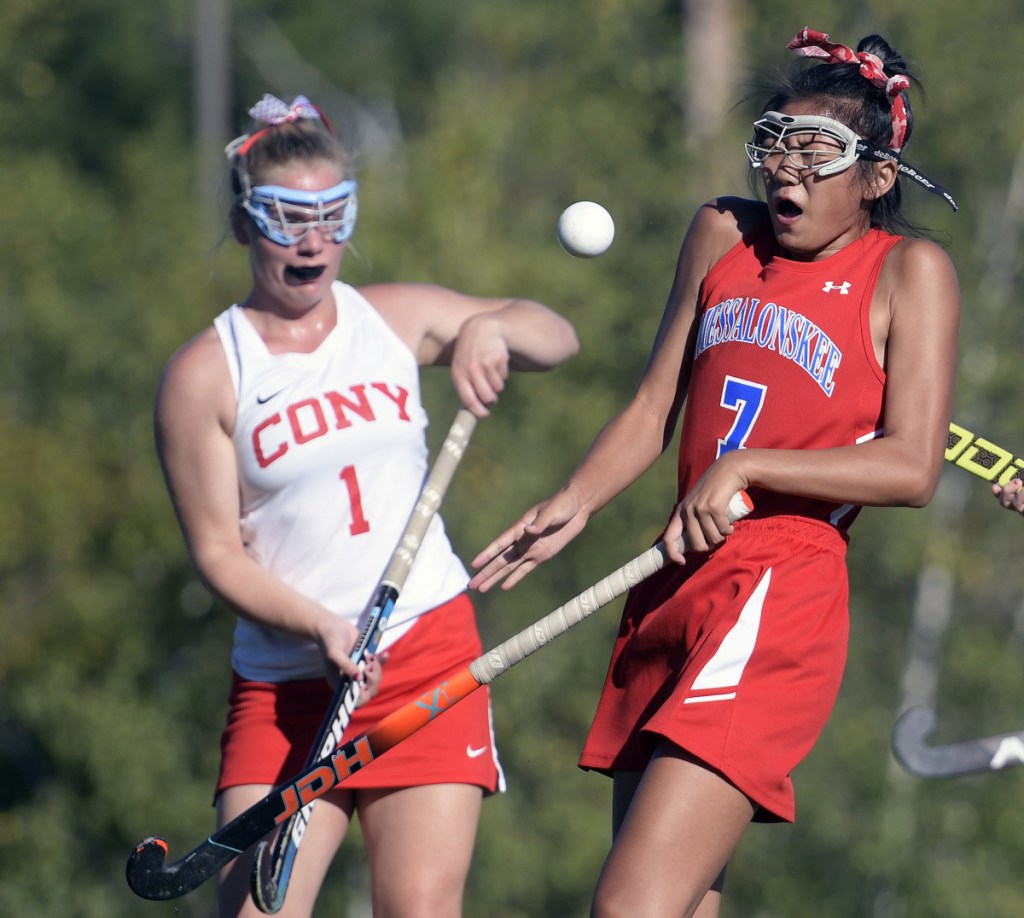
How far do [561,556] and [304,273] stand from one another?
9951 millimetres

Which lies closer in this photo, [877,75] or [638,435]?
[877,75]

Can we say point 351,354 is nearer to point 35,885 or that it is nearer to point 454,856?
point 454,856

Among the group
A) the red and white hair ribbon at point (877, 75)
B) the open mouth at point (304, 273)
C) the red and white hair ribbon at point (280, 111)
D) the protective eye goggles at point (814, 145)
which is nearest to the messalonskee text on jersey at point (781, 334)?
the protective eye goggles at point (814, 145)

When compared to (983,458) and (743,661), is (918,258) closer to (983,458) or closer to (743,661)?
(983,458)

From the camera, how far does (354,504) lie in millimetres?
3953

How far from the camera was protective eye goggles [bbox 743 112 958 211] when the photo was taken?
130 inches

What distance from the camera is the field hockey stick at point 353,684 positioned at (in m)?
3.65

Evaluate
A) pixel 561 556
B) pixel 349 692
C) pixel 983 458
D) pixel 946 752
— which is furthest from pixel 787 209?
pixel 561 556

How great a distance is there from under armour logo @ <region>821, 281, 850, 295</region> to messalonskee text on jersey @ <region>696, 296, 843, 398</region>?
0.07 meters

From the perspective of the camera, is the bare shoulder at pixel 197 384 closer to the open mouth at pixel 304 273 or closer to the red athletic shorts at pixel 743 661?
the open mouth at pixel 304 273

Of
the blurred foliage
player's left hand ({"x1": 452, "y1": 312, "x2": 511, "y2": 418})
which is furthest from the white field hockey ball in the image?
the blurred foliage

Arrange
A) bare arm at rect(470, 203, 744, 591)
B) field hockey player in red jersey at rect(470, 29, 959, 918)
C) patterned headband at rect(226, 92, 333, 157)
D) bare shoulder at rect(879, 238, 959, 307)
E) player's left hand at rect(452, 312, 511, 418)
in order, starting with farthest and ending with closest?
patterned headband at rect(226, 92, 333, 157) < player's left hand at rect(452, 312, 511, 418) < bare arm at rect(470, 203, 744, 591) < bare shoulder at rect(879, 238, 959, 307) < field hockey player in red jersey at rect(470, 29, 959, 918)

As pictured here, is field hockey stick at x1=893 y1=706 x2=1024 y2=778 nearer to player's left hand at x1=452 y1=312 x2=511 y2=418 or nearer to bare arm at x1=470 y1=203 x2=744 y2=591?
bare arm at x1=470 y1=203 x2=744 y2=591

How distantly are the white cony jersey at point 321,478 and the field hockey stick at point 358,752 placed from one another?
415 mm
